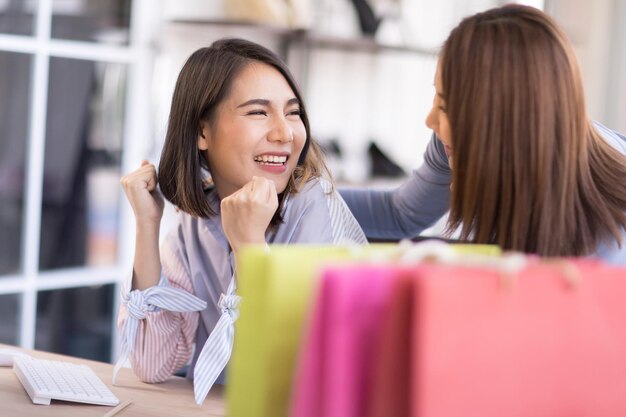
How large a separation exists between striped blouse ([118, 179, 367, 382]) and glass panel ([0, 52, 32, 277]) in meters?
1.18

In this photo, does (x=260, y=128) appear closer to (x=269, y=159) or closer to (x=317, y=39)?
(x=269, y=159)

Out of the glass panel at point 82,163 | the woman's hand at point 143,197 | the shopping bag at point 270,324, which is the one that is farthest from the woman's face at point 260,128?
the glass panel at point 82,163

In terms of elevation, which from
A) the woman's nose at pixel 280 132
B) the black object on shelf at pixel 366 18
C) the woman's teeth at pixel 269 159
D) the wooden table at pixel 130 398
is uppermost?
the black object on shelf at pixel 366 18

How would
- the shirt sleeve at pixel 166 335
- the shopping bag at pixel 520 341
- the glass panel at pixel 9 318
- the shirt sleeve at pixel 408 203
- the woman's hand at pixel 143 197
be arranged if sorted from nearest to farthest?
1. the shopping bag at pixel 520 341
2. the shirt sleeve at pixel 166 335
3. the woman's hand at pixel 143 197
4. the shirt sleeve at pixel 408 203
5. the glass panel at pixel 9 318

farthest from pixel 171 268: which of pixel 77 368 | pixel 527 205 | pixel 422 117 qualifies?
pixel 422 117

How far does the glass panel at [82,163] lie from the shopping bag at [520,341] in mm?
2367

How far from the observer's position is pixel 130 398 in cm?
149

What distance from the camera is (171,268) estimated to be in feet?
5.93

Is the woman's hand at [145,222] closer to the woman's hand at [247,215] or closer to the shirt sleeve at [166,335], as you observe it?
the shirt sleeve at [166,335]

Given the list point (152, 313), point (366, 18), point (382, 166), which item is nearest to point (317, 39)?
point (366, 18)

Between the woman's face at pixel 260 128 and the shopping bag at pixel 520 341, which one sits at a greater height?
the woman's face at pixel 260 128

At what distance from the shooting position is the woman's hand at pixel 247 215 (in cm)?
144

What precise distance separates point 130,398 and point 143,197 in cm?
42

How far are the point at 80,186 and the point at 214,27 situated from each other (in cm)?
71
